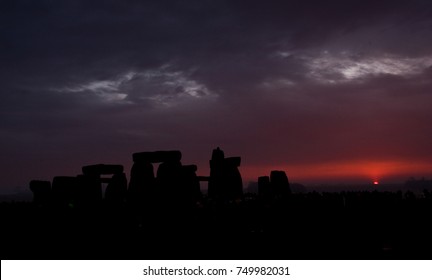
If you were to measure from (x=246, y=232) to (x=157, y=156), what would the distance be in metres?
10.6

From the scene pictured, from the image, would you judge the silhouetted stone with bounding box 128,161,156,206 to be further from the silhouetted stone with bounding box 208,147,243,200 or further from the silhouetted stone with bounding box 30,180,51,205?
the silhouetted stone with bounding box 30,180,51,205

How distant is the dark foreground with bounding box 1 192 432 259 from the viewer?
14.6 meters

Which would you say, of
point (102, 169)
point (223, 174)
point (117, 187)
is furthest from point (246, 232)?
point (102, 169)

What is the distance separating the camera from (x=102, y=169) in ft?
93.6

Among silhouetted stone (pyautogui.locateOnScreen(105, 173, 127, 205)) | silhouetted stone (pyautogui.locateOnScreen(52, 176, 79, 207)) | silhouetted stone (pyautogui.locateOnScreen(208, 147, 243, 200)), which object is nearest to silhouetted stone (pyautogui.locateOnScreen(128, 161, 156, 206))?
silhouetted stone (pyautogui.locateOnScreen(105, 173, 127, 205))

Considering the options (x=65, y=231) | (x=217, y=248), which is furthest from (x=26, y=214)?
(x=217, y=248)

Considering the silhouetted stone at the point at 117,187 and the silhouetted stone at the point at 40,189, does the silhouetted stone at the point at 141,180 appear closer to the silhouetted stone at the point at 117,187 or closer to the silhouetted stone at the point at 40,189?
the silhouetted stone at the point at 117,187

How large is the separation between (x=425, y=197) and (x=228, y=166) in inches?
632

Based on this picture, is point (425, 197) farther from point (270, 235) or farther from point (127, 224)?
point (127, 224)

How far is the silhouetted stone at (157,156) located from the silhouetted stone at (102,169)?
2.85 m

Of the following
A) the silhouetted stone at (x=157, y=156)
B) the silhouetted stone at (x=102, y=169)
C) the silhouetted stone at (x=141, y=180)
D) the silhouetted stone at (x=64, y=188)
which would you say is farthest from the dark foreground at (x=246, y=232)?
the silhouetted stone at (x=102, y=169)

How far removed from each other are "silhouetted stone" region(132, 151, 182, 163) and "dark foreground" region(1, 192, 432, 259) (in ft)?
23.2

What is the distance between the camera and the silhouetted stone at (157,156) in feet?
81.2

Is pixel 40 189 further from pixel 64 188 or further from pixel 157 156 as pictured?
pixel 157 156
